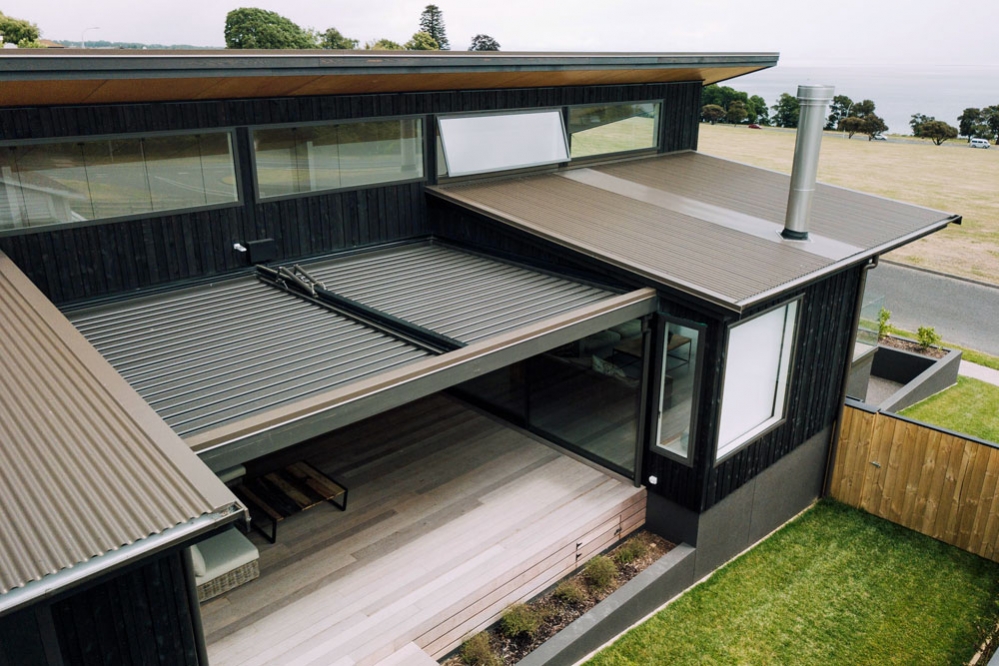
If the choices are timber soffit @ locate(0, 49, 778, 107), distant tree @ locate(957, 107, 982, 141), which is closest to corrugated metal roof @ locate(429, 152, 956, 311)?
timber soffit @ locate(0, 49, 778, 107)

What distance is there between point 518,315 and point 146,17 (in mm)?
143776

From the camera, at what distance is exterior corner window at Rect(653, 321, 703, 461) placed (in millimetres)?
7258

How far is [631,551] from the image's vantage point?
7461 mm

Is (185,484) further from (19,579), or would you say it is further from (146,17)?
(146,17)

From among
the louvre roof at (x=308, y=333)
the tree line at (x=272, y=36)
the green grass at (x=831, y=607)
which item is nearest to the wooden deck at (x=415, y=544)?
the green grass at (x=831, y=607)

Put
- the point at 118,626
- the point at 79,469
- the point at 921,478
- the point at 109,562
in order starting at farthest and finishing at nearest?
the point at 921,478 < the point at 118,626 < the point at 79,469 < the point at 109,562

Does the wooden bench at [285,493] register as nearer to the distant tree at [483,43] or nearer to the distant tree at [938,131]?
the distant tree at [938,131]

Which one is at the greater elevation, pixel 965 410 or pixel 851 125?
pixel 851 125

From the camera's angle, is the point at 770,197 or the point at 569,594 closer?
the point at 569,594

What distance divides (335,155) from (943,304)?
16623 mm

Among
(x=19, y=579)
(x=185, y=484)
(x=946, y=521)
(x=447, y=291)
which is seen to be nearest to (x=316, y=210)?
(x=447, y=291)

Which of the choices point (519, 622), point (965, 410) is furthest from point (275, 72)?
point (965, 410)

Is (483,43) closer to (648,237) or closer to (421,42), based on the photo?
(421,42)

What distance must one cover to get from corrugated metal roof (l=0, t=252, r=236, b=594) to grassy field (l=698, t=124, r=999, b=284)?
23.5m
